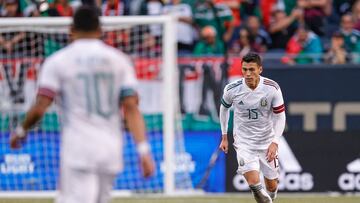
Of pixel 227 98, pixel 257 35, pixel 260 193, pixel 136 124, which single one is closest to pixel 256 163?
pixel 260 193

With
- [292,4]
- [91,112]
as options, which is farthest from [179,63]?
[91,112]

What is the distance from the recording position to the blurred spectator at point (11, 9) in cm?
1820

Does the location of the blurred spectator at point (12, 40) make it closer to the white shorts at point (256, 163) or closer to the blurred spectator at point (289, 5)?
the white shorts at point (256, 163)

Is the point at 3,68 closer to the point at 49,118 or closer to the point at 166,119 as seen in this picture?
the point at 49,118

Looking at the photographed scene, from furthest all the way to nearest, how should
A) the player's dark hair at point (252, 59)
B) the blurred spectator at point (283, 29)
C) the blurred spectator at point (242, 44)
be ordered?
the blurred spectator at point (283, 29) → the blurred spectator at point (242, 44) → the player's dark hair at point (252, 59)

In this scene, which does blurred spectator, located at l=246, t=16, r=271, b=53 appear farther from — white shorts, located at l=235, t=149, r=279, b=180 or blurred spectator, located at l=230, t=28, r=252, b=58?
white shorts, located at l=235, t=149, r=279, b=180

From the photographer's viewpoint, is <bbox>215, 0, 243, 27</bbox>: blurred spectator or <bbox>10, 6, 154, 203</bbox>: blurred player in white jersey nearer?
<bbox>10, 6, 154, 203</bbox>: blurred player in white jersey

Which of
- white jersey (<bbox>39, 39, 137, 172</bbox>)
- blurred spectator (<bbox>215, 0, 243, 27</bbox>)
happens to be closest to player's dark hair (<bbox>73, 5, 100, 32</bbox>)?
white jersey (<bbox>39, 39, 137, 172</bbox>)

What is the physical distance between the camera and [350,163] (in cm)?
1672

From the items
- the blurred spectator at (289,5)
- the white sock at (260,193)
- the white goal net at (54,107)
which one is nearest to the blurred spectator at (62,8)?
the white goal net at (54,107)

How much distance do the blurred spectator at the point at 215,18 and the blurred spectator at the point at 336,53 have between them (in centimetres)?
199

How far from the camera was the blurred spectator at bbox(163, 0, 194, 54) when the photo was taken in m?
18.5

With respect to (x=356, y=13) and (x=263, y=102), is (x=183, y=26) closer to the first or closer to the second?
(x=356, y=13)

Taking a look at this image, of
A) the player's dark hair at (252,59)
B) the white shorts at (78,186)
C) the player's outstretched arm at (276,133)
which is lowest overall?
the player's outstretched arm at (276,133)
